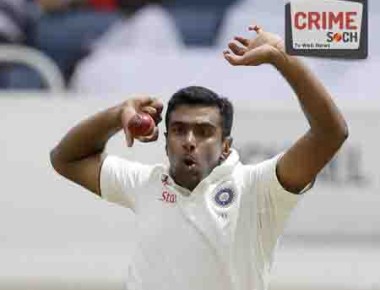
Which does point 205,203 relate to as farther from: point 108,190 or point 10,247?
point 10,247

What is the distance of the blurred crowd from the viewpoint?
10016 mm

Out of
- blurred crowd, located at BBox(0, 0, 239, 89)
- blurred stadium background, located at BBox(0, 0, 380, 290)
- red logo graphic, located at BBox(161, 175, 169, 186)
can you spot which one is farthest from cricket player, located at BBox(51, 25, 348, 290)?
blurred crowd, located at BBox(0, 0, 239, 89)

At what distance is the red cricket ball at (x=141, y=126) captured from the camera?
16.4 ft

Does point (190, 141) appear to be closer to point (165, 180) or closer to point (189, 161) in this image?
point (189, 161)

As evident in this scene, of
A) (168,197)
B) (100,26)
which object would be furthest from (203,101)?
(100,26)

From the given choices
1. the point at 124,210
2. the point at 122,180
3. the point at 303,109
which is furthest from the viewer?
the point at 124,210

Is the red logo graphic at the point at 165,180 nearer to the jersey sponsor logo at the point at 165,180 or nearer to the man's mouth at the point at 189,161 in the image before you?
the jersey sponsor logo at the point at 165,180

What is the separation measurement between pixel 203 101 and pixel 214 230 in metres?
0.39

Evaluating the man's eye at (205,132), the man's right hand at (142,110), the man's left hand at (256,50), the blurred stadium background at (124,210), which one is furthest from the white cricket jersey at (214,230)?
the blurred stadium background at (124,210)

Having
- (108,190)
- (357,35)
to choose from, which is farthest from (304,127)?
(357,35)

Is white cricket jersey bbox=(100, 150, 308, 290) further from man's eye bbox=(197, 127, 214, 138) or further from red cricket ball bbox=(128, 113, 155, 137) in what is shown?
red cricket ball bbox=(128, 113, 155, 137)

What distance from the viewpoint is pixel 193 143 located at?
5.08 m

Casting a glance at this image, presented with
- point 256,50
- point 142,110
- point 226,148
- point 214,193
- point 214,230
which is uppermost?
point 256,50

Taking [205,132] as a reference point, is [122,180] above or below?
below
